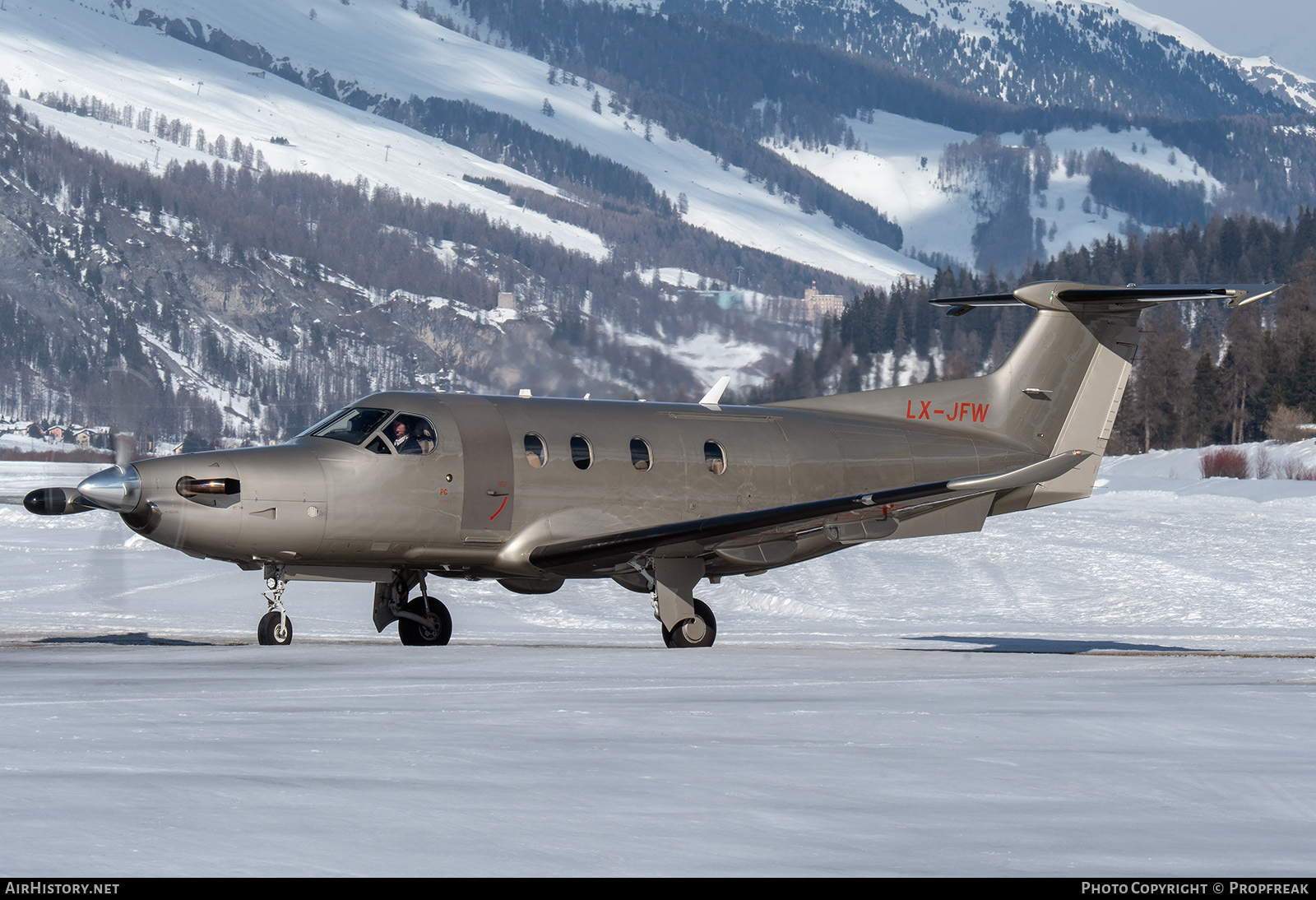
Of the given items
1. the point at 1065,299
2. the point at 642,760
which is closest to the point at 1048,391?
the point at 1065,299

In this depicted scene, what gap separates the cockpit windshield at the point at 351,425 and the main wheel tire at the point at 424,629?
2.94 meters

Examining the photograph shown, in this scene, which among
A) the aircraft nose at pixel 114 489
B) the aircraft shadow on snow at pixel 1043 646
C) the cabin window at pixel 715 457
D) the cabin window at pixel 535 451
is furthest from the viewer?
the aircraft shadow on snow at pixel 1043 646

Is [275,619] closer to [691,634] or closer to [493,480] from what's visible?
[493,480]

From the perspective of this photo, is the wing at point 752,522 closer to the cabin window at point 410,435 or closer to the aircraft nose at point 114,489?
the cabin window at point 410,435

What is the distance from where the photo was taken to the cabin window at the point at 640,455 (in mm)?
21844

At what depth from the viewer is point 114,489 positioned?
18219 millimetres

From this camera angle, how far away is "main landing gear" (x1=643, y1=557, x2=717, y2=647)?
21.1 metres

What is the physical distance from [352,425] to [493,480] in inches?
79.8

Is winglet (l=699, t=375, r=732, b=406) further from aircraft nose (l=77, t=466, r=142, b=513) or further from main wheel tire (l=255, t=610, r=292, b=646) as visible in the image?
aircraft nose (l=77, t=466, r=142, b=513)

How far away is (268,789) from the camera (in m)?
8.19

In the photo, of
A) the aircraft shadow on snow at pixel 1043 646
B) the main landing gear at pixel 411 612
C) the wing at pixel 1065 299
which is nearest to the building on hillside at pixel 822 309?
the aircraft shadow on snow at pixel 1043 646
